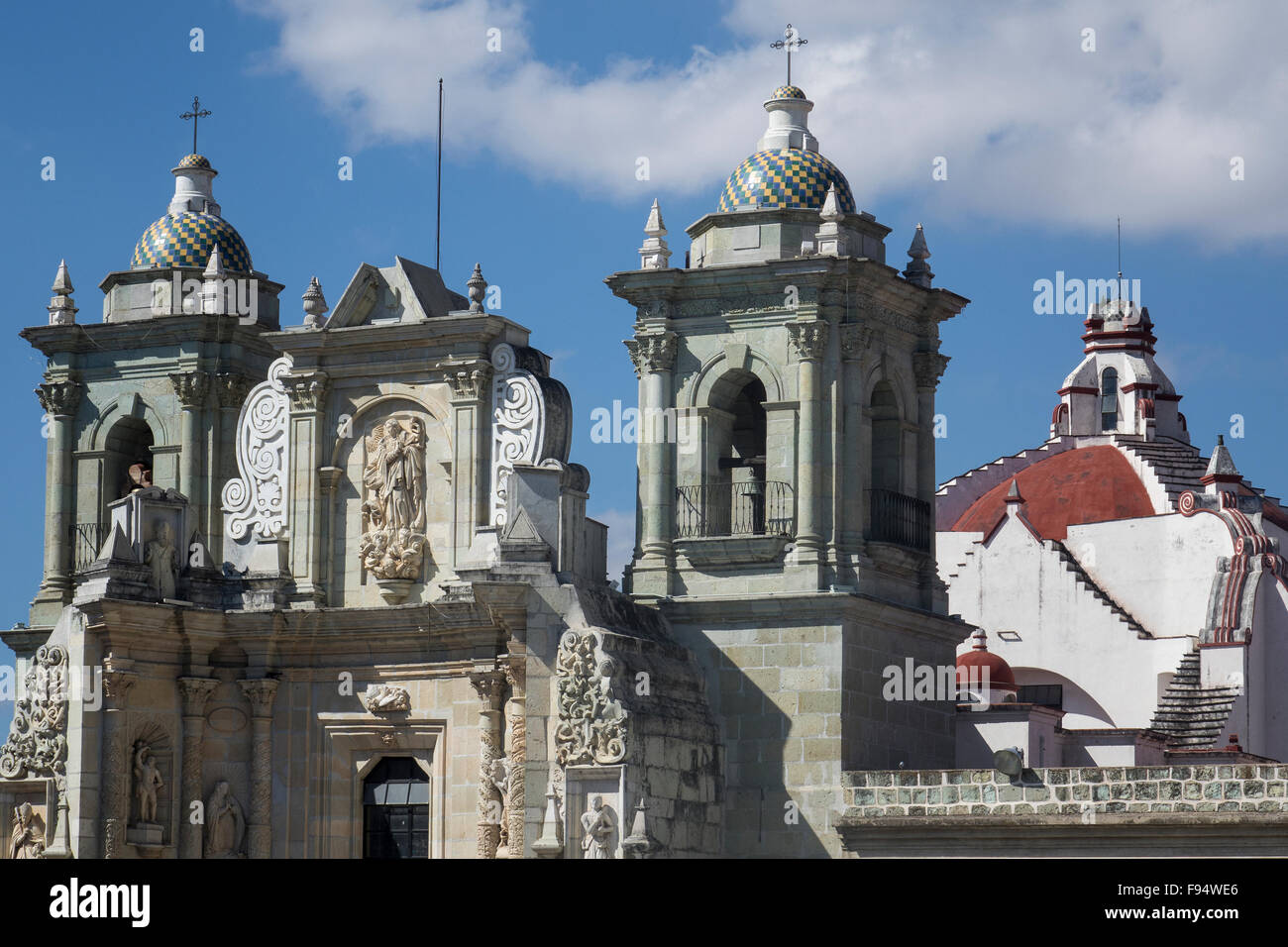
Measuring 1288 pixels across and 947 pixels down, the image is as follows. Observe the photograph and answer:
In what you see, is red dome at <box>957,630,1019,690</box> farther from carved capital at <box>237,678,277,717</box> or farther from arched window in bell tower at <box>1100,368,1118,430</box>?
arched window in bell tower at <box>1100,368,1118,430</box>

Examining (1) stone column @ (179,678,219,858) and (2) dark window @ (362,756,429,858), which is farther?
(1) stone column @ (179,678,219,858)

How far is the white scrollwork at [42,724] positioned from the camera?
119ft

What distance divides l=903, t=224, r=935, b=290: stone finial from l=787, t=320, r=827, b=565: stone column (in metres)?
2.51

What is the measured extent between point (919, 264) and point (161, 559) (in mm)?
11300

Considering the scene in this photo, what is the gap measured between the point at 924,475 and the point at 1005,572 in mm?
12437

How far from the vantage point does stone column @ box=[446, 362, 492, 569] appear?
3678 cm

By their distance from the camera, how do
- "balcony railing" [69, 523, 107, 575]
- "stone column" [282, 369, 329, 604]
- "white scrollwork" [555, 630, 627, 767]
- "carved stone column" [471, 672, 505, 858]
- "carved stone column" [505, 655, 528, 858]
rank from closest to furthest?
"white scrollwork" [555, 630, 627, 767], "carved stone column" [505, 655, 528, 858], "carved stone column" [471, 672, 505, 858], "stone column" [282, 369, 329, 604], "balcony railing" [69, 523, 107, 575]

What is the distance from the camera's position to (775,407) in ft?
A: 120

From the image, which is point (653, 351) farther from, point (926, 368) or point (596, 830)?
point (596, 830)

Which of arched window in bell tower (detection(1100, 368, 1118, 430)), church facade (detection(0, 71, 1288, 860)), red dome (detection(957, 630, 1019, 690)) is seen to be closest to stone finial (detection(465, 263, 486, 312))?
church facade (detection(0, 71, 1288, 860))

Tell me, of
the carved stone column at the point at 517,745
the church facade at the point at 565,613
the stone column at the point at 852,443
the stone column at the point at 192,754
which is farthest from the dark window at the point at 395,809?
the stone column at the point at 852,443

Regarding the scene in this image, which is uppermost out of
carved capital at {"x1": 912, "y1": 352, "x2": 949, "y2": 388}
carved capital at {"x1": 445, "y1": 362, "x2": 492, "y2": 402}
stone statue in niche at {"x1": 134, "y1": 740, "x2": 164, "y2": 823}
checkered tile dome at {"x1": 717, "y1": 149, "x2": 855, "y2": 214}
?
checkered tile dome at {"x1": 717, "y1": 149, "x2": 855, "y2": 214}

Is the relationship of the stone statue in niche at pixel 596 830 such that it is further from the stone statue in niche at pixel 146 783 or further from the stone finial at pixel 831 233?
the stone finial at pixel 831 233

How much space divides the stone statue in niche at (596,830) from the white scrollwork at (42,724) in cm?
751
